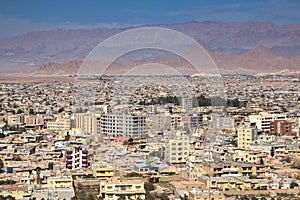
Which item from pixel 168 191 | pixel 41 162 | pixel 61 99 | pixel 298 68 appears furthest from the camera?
pixel 298 68

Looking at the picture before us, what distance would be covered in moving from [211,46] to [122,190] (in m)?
50.6

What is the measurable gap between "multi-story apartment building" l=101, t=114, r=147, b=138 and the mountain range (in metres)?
31.4

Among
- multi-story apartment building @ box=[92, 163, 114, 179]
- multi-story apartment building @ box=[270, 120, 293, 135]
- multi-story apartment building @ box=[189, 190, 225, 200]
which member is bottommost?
multi-story apartment building @ box=[189, 190, 225, 200]

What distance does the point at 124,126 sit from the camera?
13.5m

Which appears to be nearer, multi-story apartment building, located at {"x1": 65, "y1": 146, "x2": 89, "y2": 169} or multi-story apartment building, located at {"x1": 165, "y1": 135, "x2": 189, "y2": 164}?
multi-story apartment building, located at {"x1": 65, "y1": 146, "x2": 89, "y2": 169}

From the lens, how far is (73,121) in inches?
601

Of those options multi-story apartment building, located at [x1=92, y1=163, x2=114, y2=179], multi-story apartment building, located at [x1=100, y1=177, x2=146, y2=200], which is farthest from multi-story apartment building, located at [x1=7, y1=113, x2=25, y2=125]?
multi-story apartment building, located at [x1=100, y1=177, x2=146, y2=200]

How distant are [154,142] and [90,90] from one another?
16.3 metres

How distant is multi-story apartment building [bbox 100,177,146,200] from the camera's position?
7.31 meters

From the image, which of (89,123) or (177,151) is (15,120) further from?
(177,151)

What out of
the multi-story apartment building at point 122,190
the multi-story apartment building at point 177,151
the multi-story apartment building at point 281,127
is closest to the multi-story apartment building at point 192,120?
the multi-story apartment building at point 281,127

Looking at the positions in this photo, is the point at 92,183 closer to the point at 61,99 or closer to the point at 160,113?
the point at 160,113

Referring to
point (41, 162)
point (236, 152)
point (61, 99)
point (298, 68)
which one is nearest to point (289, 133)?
point (236, 152)

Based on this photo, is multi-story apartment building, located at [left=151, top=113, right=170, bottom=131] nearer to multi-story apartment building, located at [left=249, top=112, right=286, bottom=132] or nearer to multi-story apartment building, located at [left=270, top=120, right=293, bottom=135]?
multi-story apartment building, located at [left=249, top=112, right=286, bottom=132]
